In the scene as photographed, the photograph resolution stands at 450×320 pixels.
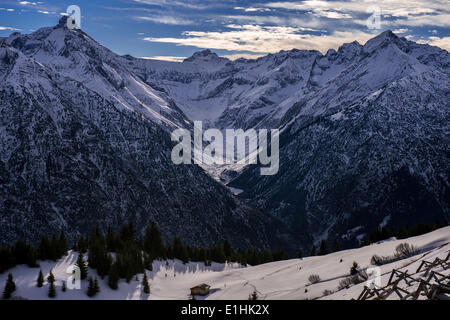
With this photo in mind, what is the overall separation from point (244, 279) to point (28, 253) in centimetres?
5316

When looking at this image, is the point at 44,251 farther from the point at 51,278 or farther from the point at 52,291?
the point at 52,291

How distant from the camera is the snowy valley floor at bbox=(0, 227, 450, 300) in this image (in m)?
86.4

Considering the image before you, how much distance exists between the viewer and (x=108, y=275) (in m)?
116

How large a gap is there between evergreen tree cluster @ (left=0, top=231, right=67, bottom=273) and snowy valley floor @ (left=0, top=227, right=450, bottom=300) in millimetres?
1665

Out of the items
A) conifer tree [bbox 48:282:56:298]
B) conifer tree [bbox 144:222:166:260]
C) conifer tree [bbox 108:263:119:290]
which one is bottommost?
conifer tree [bbox 144:222:166:260]

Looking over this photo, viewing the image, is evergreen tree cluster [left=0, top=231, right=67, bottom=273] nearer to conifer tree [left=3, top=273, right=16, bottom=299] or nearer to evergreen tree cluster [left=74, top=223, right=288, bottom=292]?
evergreen tree cluster [left=74, top=223, right=288, bottom=292]

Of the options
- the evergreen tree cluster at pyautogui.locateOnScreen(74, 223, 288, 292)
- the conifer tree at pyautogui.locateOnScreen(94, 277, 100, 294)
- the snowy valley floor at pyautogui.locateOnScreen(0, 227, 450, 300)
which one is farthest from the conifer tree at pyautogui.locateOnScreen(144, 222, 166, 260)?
the conifer tree at pyautogui.locateOnScreen(94, 277, 100, 294)

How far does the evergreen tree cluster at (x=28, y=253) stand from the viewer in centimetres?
11344

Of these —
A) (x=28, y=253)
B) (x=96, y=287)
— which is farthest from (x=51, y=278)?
(x=28, y=253)

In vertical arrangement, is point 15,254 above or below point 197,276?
above

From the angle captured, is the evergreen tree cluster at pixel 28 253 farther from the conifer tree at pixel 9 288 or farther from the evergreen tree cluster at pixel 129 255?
the conifer tree at pixel 9 288
